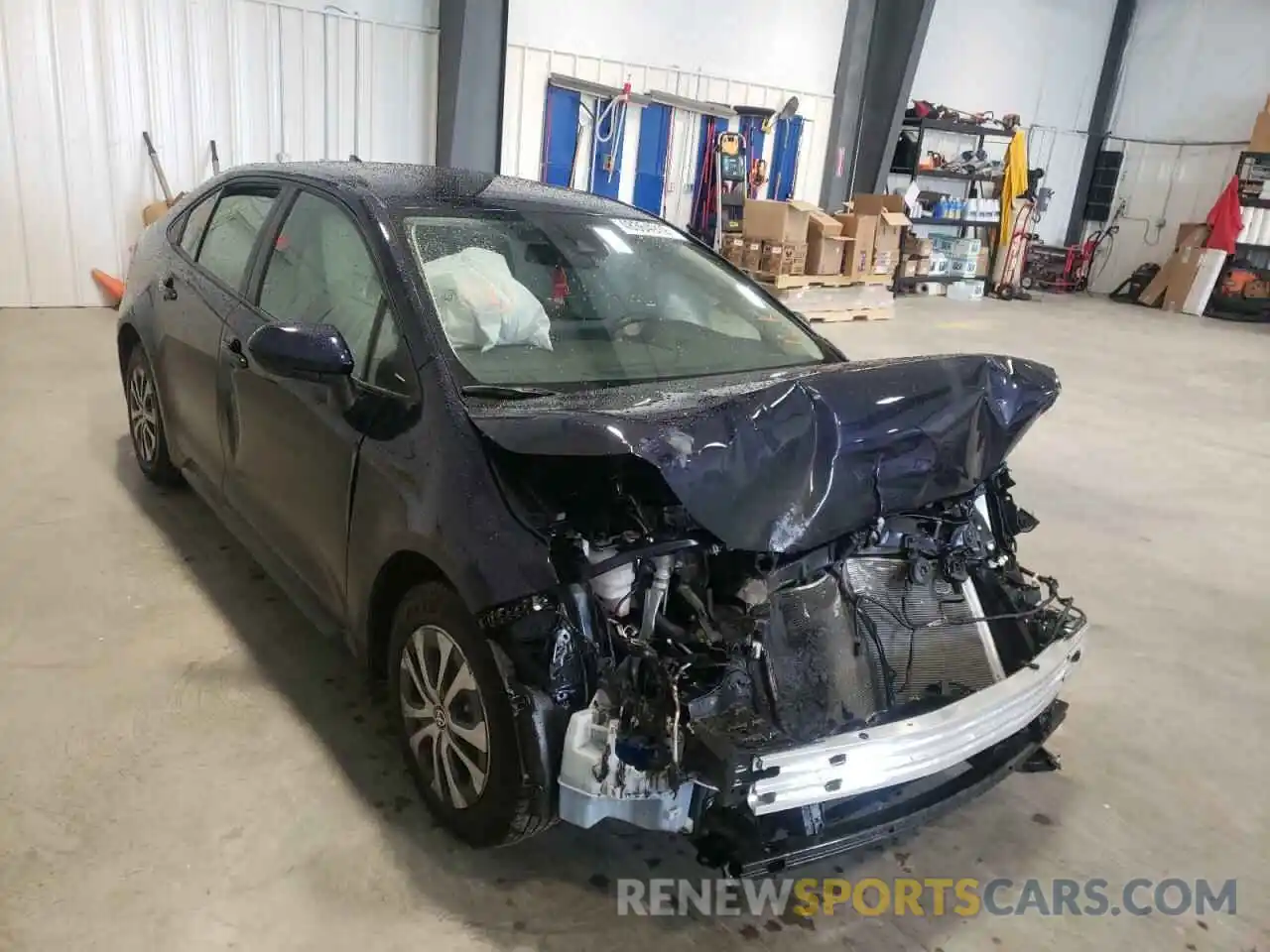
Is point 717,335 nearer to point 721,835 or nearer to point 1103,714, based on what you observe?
point 721,835

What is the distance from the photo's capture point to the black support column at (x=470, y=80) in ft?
25.2

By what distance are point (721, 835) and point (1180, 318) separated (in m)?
13.2

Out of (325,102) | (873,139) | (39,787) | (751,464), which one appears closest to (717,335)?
(751,464)

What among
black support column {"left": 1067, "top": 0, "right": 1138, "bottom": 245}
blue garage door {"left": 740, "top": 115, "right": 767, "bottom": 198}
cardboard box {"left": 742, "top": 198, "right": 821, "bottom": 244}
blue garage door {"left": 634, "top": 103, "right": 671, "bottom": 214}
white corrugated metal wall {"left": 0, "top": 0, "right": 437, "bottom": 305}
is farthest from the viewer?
black support column {"left": 1067, "top": 0, "right": 1138, "bottom": 245}

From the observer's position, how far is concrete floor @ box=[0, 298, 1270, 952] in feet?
5.98

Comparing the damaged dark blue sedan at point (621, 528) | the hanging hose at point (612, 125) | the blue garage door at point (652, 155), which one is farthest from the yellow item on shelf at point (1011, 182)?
the damaged dark blue sedan at point (621, 528)

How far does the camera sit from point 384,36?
25.0 ft

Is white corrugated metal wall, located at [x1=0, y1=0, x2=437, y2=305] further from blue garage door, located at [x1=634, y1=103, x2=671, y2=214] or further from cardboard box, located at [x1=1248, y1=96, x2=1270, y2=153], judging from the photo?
cardboard box, located at [x1=1248, y1=96, x2=1270, y2=153]

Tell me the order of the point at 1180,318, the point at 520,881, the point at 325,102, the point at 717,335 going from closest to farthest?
1. the point at 520,881
2. the point at 717,335
3. the point at 325,102
4. the point at 1180,318

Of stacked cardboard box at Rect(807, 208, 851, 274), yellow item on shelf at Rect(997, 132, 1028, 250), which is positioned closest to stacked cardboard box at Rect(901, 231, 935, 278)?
yellow item on shelf at Rect(997, 132, 1028, 250)

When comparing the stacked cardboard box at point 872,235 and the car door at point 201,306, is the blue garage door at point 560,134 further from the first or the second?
the car door at point 201,306

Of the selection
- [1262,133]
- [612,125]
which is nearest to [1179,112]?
[1262,133]

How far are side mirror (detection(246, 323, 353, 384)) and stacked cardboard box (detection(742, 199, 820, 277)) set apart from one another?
7051mm

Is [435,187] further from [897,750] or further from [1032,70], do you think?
[1032,70]
